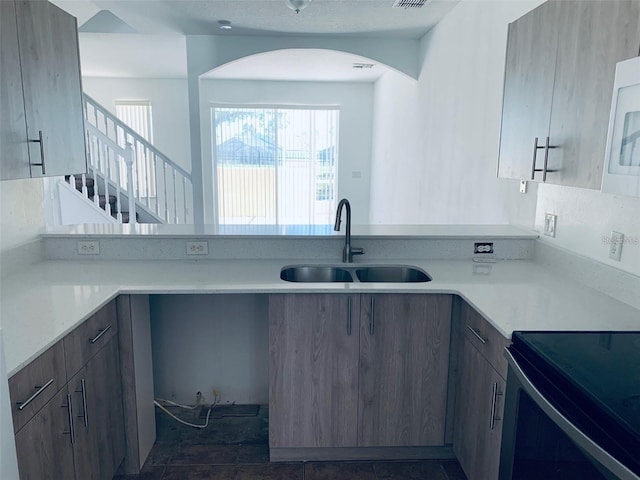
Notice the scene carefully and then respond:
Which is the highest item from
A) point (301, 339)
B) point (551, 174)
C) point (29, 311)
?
point (551, 174)

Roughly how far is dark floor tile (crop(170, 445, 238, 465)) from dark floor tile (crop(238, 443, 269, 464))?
29 millimetres

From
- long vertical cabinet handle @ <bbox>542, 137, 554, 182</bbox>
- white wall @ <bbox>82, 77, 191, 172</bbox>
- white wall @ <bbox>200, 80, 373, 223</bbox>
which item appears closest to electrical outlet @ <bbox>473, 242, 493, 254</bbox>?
long vertical cabinet handle @ <bbox>542, 137, 554, 182</bbox>

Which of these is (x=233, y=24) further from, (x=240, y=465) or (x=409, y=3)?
(x=240, y=465)

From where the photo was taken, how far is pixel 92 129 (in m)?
4.81

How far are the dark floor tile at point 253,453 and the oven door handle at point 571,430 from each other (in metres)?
1.39

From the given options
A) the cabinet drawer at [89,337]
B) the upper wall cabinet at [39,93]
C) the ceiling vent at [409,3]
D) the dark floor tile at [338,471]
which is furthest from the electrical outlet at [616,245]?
the ceiling vent at [409,3]

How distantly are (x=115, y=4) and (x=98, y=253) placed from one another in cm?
256

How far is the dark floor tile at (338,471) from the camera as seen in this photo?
2.11 metres

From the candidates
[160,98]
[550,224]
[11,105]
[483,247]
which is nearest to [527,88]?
[550,224]

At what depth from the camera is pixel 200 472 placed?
214 centimetres

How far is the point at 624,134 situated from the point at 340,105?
6926 mm

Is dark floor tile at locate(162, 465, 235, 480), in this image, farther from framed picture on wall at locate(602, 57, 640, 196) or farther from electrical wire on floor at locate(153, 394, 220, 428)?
framed picture on wall at locate(602, 57, 640, 196)

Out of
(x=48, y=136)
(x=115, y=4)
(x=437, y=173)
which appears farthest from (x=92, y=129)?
(x=437, y=173)

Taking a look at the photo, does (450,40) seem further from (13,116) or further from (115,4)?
(13,116)
